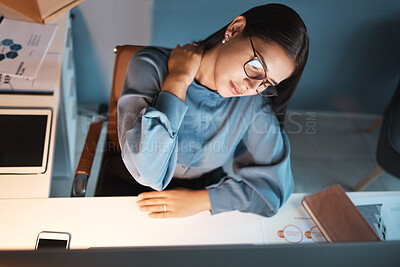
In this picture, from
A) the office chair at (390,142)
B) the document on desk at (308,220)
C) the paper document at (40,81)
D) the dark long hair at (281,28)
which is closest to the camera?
the dark long hair at (281,28)

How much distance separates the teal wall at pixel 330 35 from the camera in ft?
2.09

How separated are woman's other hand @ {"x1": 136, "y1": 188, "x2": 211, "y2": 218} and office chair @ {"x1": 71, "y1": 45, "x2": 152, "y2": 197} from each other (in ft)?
0.19

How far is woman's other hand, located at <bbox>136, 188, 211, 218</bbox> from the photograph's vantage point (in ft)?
2.68

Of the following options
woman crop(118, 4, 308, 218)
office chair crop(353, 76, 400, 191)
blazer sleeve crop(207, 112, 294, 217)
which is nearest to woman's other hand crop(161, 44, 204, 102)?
woman crop(118, 4, 308, 218)

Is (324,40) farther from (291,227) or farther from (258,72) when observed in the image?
(291,227)

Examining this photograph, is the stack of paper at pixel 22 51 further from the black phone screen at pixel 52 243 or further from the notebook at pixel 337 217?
the notebook at pixel 337 217

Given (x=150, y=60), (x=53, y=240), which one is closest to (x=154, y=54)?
(x=150, y=60)

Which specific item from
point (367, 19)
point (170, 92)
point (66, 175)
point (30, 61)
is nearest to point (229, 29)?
point (170, 92)

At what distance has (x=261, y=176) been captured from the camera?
842 mm

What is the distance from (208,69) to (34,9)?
2.41 ft

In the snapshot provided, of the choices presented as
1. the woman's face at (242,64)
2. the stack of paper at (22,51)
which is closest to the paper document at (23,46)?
the stack of paper at (22,51)

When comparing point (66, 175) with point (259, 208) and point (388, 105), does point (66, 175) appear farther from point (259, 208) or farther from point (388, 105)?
point (388, 105)

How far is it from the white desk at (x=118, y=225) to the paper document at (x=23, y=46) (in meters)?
0.41

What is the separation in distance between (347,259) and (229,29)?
453mm
